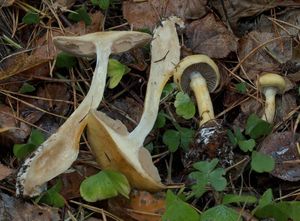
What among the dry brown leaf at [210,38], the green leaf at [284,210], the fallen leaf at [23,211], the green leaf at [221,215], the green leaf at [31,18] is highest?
the green leaf at [31,18]

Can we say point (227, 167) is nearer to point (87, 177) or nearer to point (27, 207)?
point (87, 177)

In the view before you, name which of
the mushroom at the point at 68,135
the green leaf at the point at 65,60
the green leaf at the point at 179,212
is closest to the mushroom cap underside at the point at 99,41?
the mushroom at the point at 68,135

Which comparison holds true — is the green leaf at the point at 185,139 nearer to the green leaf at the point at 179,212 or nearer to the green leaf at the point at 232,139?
the green leaf at the point at 232,139

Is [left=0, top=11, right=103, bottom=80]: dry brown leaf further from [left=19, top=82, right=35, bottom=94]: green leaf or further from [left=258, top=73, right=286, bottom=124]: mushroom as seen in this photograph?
[left=258, top=73, right=286, bottom=124]: mushroom

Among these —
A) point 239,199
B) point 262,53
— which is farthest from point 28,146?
point 262,53

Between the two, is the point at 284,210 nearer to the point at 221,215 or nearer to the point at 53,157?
the point at 221,215

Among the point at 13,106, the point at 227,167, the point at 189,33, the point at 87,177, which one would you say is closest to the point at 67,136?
the point at 87,177
